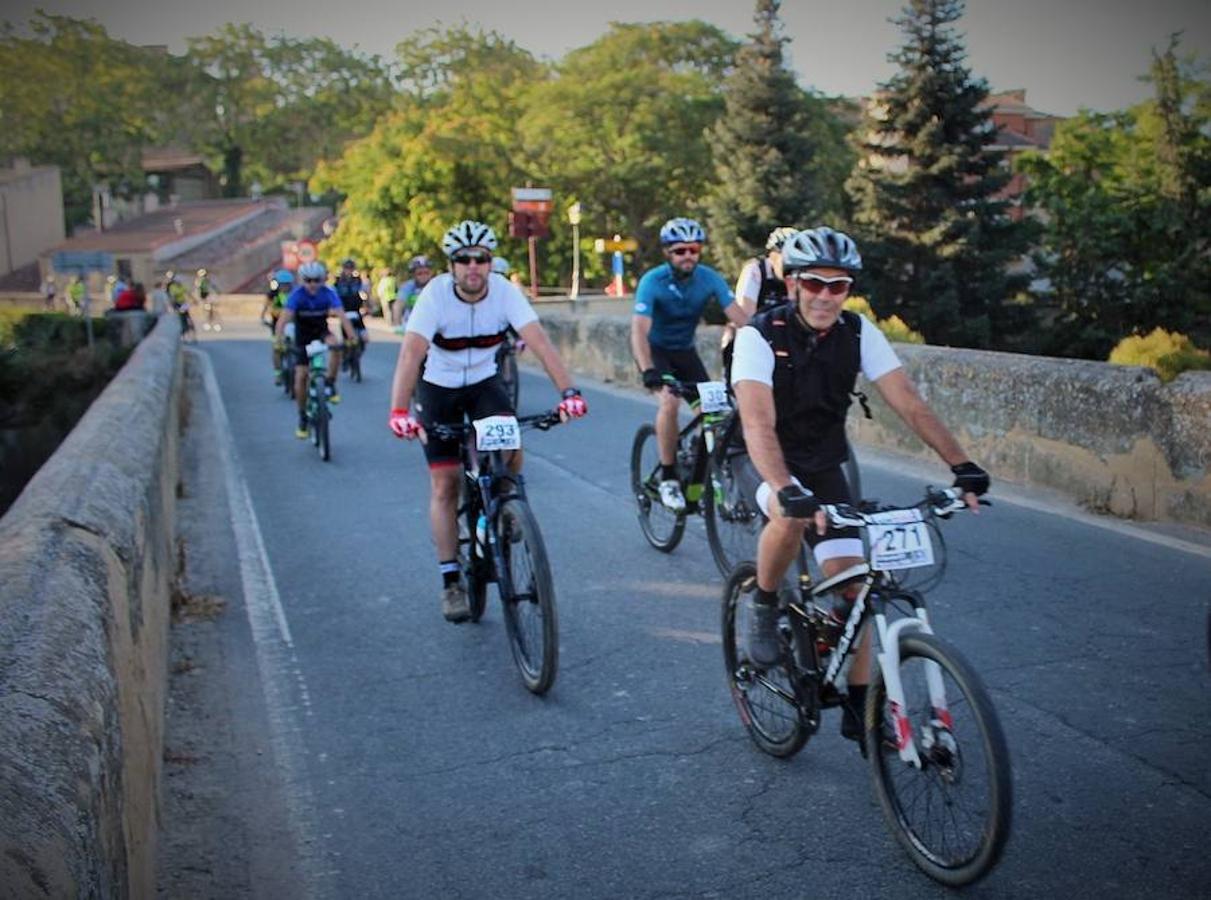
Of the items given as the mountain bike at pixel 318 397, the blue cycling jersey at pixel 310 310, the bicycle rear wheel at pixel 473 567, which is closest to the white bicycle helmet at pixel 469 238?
the bicycle rear wheel at pixel 473 567

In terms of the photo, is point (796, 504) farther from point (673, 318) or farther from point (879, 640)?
point (673, 318)

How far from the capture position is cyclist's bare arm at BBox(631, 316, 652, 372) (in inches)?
316

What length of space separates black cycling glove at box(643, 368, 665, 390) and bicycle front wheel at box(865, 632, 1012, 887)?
371 centimetres

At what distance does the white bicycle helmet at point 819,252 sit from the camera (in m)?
4.30

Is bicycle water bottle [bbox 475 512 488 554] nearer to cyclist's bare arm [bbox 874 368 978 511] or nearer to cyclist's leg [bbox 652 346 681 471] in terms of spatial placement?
cyclist's leg [bbox 652 346 681 471]

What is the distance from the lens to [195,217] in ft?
297

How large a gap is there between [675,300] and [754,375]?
3.98 meters

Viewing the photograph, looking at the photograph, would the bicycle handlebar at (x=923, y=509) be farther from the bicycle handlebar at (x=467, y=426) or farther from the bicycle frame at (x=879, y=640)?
the bicycle handlebar at (x=467, y=426)

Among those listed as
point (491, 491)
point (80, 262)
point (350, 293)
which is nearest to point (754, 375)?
point (491, 491)

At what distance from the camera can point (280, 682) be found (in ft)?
19.5

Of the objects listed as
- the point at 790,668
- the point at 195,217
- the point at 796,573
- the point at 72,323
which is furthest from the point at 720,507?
the point at 195,217

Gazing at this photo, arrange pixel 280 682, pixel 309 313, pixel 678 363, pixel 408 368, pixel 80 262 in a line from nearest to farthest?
pixel 280 682
pixel 408 368
pixel 678 363
pixel 309 313
pixel 80 262

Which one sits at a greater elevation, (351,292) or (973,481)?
(351,292)

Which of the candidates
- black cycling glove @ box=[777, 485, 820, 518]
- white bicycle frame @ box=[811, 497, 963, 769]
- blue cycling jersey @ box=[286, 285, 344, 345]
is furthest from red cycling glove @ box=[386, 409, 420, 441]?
blue cycling jersey @ box=[286, 285, 344, 345]
